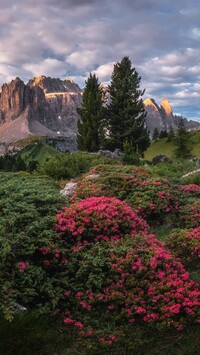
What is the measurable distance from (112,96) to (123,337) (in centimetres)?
4361

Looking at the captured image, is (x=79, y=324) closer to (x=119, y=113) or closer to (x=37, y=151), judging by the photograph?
(x=119, y=113)

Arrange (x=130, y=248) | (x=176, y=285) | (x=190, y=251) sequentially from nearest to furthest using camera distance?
(x=176, y=285)
(x=130, y=248)
(x=190, y=251)

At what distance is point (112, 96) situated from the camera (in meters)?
46.8

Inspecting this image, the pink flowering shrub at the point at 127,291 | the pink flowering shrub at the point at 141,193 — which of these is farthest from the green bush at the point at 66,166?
the pink flowering shrub at the point at 127,291

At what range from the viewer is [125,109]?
148 feet

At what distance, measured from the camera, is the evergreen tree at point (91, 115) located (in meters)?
48.3

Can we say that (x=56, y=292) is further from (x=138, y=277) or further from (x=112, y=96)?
(x=112, y=96)

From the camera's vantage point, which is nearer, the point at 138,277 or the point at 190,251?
the point at 138,277

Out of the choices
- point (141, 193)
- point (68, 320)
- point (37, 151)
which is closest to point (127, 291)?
point (68, 320)

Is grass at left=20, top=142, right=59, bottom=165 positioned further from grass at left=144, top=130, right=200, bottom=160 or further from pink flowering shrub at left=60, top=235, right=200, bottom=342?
pink flowering shrub at left=60, top=235, right=200, bottom=342

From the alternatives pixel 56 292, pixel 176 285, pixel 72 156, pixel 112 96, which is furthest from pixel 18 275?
pixel 112 96

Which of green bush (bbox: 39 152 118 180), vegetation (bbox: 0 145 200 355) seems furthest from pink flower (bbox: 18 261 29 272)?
green bush (bbox: 39 152 118 180)

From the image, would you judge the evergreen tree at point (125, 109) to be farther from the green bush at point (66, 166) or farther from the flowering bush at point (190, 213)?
the flowering bush at point (190, 213)

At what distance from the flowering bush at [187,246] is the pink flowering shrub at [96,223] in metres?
0.79
